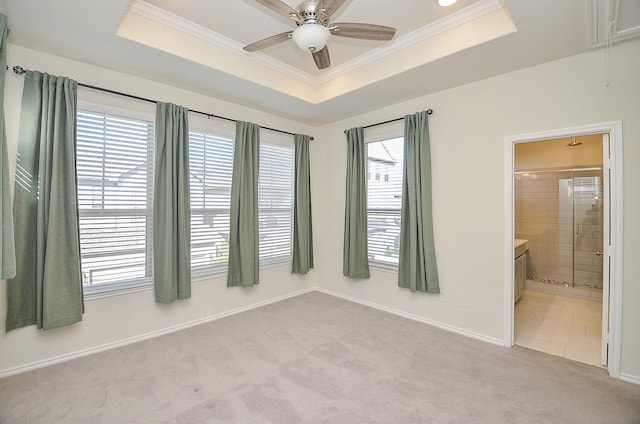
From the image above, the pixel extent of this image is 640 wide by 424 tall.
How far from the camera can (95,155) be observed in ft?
8.64

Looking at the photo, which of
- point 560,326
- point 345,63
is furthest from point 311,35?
point 560,326

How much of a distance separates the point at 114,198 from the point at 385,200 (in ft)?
10.1

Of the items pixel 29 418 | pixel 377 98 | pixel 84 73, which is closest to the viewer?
pixel 29 418

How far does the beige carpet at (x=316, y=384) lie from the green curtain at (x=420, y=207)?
63 centimetres

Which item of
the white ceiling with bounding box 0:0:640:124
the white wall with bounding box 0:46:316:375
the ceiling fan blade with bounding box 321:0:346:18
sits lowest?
the white wall with bounding box 0:46:316:375

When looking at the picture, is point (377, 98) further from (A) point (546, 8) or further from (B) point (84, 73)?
(B) point (84, 73)

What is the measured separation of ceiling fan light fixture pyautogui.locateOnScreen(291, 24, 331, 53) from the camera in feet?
5.86

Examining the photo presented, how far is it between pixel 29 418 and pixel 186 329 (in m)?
1.39

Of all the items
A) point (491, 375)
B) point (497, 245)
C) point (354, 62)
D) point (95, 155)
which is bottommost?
point (491, 375)

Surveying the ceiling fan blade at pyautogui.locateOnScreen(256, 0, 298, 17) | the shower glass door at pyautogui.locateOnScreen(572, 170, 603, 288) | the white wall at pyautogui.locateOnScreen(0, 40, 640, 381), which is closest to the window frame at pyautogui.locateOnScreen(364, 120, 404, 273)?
the white wall at pyautogui.locateOnScreen(0, 40, 640, 381)

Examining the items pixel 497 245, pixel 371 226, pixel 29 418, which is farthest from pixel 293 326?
pixel 497 245

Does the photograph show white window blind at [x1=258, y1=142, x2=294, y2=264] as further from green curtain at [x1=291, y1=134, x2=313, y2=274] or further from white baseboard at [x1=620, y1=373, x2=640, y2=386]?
white baseboard at [x1=620, y1=373, x2=640, y2=386]

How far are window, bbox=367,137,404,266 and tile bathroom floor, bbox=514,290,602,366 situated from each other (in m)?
1.62

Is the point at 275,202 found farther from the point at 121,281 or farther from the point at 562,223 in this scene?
the point at 562,223
